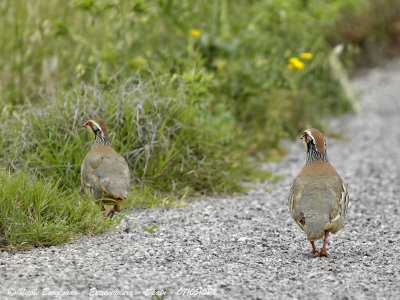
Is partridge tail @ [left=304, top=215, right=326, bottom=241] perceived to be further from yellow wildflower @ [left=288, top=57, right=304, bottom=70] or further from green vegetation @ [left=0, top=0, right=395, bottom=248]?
yellow wildflower @ [left=288, top=57, right=304, bottom=70]

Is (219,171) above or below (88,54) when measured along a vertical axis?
below

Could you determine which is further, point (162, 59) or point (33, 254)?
point (162, 59)

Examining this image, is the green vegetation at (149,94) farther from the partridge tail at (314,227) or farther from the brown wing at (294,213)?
the partridge tail at (314,227)

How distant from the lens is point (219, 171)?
6.97m

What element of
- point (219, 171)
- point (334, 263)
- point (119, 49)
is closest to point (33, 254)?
point (334, 263)

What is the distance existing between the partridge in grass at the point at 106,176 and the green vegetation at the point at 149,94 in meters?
0.17

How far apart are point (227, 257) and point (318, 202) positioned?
29.1 inches

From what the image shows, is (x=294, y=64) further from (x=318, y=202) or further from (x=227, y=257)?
(x=227, y=257)

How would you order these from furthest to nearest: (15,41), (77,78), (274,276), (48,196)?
(15,41) < (77,78) < (48,196) < (274,276)

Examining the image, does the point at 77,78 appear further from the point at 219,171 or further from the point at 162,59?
the point at 219,171

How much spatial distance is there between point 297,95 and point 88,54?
3240 mm

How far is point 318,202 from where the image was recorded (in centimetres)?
491

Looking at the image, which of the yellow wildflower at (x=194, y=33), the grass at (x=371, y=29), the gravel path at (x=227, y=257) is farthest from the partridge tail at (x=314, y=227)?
the grass at (x=371, y=29)

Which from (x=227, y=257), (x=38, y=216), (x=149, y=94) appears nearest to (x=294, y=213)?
(x=227, y=257)
